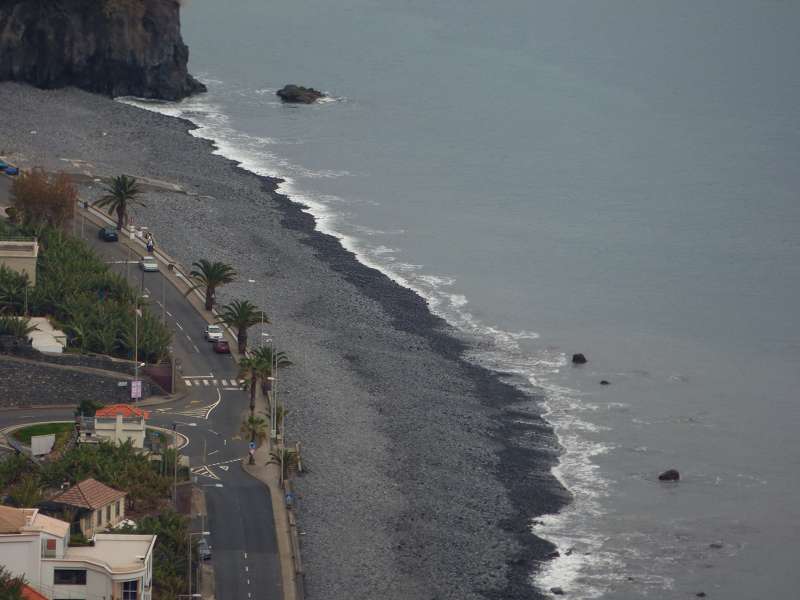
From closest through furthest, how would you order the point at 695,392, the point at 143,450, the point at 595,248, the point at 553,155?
the point at 143,450, the point at 695,392, the point at 595,248, the point at 553,155

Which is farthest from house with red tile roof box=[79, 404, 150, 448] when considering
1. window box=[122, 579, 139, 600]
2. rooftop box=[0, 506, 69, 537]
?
window box=[122, 579, 139, 600]

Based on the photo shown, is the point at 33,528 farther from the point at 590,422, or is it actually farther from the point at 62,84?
the point at 62,84

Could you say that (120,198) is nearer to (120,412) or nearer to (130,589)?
(120,412)

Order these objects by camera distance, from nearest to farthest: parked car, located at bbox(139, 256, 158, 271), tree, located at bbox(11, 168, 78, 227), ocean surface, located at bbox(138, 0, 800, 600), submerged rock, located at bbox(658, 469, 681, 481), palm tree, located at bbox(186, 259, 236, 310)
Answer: ocean surface, located at bbox(138, 0, 800, 600)
submerged rock, located at bbox(658, 469, 681, 481)
palm tree, located at bbox(186, 259, 236, 310)
parked car, located at bbox(139, 256, 158, 271)
tree, located at bbox(11, 168, 78, 227)

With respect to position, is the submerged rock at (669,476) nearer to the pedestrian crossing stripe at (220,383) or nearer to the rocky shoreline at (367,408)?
the rocky shoreline at (367,408)

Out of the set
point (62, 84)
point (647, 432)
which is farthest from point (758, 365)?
point (62, 84)

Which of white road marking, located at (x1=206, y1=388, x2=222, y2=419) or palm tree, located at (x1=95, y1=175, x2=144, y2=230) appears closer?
white road marking, located at (x1=206, y1=388, x2=222, y2=419)

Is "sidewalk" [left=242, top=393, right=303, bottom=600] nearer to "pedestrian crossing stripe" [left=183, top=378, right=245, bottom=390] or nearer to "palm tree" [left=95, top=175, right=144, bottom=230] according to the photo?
"pedestrian crossing stripe" [left=183, top=378, right=245, bottom=390]

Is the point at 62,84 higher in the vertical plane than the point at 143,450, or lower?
higher
